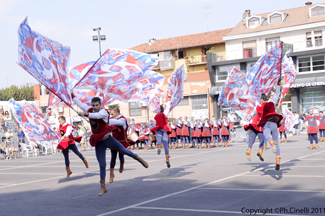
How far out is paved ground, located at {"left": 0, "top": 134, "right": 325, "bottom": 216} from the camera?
7.51 meters

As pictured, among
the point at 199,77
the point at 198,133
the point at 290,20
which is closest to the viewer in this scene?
the point at 198,133

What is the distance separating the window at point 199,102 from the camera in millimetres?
52375

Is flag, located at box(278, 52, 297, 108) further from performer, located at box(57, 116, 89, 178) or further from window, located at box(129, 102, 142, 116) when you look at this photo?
window, located at box(129, 102, 142, 116)

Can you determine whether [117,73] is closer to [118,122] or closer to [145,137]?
[118,122]

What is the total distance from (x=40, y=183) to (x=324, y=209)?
820 cm

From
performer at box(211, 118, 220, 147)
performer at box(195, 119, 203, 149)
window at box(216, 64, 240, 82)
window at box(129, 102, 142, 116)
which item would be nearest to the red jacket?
performer at box(211, 118, 220, 147)

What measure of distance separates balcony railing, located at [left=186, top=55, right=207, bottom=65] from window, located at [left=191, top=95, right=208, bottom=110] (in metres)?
5.44

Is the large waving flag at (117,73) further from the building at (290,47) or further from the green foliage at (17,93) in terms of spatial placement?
the green foliage at (17,93)

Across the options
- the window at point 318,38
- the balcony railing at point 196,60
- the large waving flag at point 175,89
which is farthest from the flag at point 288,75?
the balcony railing at point 196,60

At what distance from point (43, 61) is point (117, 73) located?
7.50 ft

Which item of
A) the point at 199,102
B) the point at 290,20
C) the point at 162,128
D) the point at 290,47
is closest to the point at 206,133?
the point at 162,128

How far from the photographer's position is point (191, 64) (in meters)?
56.4

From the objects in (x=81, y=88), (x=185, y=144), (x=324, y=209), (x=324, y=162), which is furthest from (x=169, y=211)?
(x=185, y=144)

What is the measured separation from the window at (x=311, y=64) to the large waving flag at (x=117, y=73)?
37.9m
